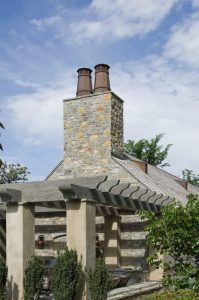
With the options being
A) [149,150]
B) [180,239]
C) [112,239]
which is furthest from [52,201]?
[149,150]

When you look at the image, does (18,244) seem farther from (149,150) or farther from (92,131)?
(149,150)

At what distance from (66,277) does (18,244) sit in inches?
66.6

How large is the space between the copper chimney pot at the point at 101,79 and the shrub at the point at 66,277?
36.9 ft

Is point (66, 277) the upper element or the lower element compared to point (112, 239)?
lower

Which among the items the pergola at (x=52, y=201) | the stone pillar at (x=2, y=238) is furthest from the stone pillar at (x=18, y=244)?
the stone pillar at (x=2, y=238)

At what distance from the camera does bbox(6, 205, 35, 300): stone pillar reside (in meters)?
11.2

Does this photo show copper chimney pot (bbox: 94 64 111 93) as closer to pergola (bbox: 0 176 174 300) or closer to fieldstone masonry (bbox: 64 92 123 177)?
fieldstone masonry (bbox: 64 92 123 177)

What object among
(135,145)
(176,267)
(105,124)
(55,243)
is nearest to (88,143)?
(105,124)

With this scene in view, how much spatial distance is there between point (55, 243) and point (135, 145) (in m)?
15.4

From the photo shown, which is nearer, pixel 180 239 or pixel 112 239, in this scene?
pixel 180 239

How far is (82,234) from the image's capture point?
1066cm

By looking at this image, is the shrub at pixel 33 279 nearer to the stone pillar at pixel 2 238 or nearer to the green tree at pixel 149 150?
→ the stone pillar at pixel 2 238

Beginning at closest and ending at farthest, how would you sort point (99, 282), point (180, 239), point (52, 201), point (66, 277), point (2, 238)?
point (180, 239) → point (66, 277) → point (99, 282) → point (52, 201) → point (2, 238)

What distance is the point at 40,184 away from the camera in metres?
12.0
